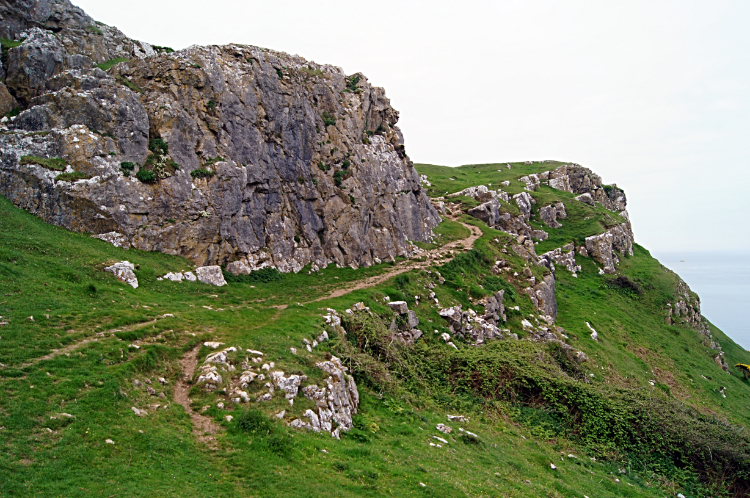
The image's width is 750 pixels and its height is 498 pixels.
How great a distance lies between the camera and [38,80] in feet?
101

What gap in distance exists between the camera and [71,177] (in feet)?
86.1

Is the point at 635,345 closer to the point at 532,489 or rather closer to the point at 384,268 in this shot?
the point at 384,268

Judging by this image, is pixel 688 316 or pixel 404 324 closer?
pixel 404 324

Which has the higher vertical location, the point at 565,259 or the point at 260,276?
the point at 565,259

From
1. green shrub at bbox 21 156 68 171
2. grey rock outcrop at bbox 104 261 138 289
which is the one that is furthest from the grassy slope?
green shrub at bbox 21 156 68 171

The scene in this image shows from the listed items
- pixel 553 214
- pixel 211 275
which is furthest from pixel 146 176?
pixel 553 214

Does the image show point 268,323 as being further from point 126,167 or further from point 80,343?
point 126,167

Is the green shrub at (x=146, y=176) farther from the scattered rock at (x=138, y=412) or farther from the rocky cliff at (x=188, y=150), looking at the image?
the scattered rock at (x=138, y=412)

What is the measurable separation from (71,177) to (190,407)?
20277 mm

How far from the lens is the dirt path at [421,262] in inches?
1342

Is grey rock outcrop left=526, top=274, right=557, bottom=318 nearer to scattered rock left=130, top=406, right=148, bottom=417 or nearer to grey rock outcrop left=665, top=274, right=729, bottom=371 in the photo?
grey rock outcrop left=665, top=274, right=729, bottom=371

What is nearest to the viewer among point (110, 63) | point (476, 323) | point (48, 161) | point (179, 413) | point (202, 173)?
point (179, 413)

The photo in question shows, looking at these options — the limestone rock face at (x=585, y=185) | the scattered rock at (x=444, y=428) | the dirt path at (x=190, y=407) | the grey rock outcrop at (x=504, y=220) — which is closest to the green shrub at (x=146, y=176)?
the dirt path at (x=190, y=407)

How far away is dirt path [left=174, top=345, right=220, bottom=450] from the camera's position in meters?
14.1
